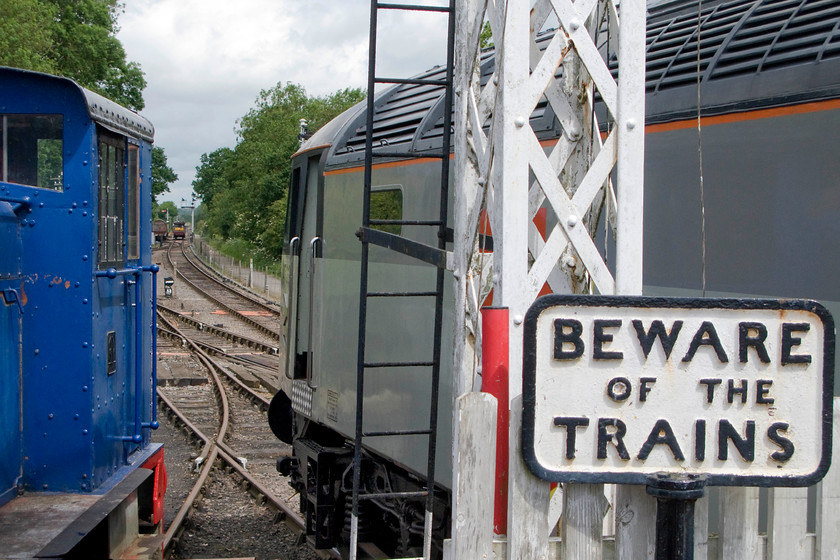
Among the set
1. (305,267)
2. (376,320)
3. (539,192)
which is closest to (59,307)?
(376,320)

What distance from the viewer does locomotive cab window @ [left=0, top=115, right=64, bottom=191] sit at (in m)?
5.68

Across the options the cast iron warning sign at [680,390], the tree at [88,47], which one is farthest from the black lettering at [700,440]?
the tree at [88,47]

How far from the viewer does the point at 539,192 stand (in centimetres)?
335

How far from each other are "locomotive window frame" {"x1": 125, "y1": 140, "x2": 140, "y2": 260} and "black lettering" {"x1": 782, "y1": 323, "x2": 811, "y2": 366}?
200 inches

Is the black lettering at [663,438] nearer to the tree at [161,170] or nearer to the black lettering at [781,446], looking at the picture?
the black lettering at [781,446]

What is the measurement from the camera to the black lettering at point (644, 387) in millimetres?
2436

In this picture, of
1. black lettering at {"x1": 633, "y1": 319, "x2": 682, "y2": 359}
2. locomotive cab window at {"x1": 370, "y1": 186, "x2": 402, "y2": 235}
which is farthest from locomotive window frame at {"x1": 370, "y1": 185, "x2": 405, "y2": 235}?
black lettering at {"x1": 633, "y1": 319, "x2": 682, "y2": 359}

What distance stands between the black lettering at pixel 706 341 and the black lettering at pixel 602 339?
7.5 inches

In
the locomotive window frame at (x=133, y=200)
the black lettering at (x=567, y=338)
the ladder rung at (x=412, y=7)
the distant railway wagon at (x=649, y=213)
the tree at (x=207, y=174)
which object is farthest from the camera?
the tree at (x=207, y=174)

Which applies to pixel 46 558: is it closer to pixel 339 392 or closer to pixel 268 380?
pixel 339 392

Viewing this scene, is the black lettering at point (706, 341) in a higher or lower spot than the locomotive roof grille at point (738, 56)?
lower

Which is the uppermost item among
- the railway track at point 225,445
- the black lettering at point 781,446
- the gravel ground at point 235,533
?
the black lettering at point 781,446

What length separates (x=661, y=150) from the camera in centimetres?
390

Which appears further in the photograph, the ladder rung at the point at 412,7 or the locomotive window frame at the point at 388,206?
the locomotive window frame at the point at 388,206
